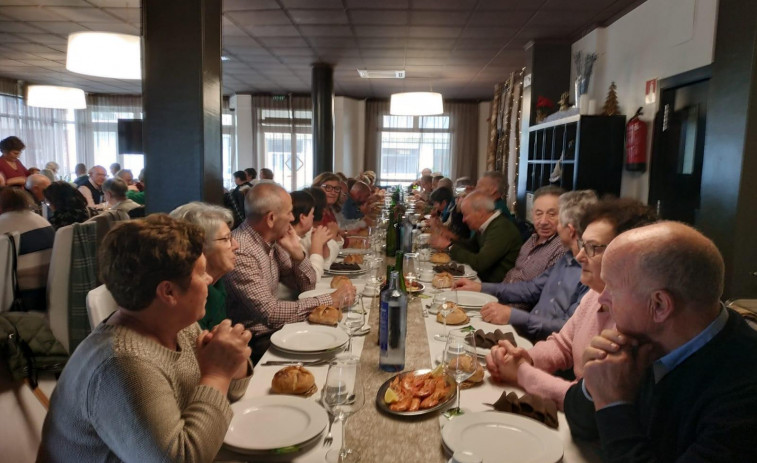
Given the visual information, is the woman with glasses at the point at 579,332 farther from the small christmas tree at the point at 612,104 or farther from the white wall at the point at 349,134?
the white wall at the point at 349,134

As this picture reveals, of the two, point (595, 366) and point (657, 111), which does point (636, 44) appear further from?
point (595, 366)

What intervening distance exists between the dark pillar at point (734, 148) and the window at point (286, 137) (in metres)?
10.1

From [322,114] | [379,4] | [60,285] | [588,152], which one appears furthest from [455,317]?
[322,114]

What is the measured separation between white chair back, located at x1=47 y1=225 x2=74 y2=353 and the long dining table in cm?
185

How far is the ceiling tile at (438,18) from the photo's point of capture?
5.44 metres

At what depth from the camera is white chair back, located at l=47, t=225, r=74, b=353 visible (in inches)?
123

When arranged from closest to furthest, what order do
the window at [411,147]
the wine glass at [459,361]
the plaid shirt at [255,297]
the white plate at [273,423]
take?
the white plate at [273,423], the wine glass at [459,361], the plaid shirt at [255,297], the window at [411,147]

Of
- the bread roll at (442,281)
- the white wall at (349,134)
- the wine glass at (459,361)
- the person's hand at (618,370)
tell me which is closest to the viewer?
the person's hand at (618,370)

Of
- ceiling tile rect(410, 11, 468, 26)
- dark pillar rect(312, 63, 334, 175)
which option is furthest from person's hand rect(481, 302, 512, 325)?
dark pillar rect(312, 63, 334, 175)

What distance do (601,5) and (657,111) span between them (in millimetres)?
1236

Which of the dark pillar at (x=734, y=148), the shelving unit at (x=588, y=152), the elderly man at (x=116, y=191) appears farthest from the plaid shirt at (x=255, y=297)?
the elderly man at (x=116, y=191)

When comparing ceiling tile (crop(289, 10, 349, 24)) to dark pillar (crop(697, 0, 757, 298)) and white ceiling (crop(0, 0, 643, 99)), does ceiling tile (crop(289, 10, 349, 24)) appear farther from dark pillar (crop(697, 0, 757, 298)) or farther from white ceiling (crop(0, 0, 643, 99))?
dark pillar (crop(697, 0, 757, 298))

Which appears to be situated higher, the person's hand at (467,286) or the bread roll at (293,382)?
the bread roll at (293,382)

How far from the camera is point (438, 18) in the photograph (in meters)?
5.63
